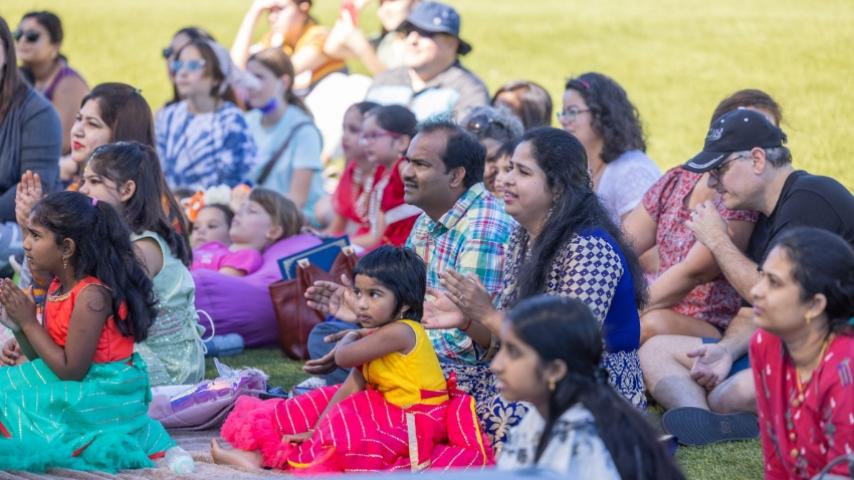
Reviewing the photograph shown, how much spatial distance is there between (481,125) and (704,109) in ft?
22.2

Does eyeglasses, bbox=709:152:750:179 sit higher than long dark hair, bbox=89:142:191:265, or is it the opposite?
eyeglasses, bbox=709:152:750:179

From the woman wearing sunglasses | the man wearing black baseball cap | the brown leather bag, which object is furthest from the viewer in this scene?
the woman wearing sunglasses

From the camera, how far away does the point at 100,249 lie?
5.27 m

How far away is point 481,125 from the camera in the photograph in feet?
24.2

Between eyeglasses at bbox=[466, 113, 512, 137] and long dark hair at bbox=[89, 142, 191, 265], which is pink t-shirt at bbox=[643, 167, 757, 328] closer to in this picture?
eyeglasses at bbox=[466, 113, 512, 137]

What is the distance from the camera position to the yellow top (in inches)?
201

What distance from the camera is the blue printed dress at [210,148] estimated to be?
905cm

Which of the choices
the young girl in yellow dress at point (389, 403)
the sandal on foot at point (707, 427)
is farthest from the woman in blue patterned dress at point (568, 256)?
the sandal on foot at point (707, 427)

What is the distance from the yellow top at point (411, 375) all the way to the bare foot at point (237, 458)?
60cm

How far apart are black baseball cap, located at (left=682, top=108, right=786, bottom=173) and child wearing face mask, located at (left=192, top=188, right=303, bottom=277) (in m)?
3.16

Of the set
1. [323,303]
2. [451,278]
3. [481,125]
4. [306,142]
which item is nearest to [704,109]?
[306,142]

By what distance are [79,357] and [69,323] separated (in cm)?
14

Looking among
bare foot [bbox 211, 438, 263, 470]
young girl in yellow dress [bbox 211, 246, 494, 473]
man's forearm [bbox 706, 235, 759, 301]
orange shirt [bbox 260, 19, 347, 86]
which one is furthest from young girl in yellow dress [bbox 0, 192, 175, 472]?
orange shirt [bbox 260, 19, 347, 86]

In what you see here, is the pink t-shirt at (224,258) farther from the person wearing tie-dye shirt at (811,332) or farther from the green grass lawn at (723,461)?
the person wearing tie-dye shirt at (811,332)
